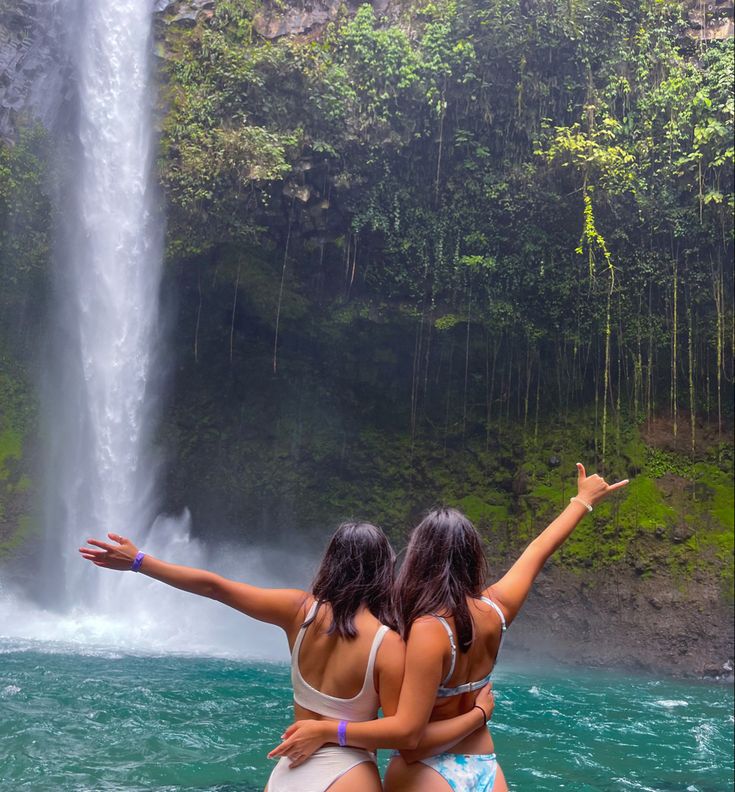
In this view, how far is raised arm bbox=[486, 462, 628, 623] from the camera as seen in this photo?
2447mm

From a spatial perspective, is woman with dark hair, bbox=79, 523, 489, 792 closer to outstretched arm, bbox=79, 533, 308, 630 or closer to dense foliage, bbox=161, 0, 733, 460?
outstretched arm, bbox=79, 533, 308, 630

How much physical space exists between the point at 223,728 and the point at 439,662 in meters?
5.01

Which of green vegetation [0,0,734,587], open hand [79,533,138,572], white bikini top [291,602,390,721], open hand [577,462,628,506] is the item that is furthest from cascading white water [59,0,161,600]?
white bikini top [291,602,390,721]

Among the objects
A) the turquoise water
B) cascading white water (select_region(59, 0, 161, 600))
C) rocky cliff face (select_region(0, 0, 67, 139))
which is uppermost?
rocky cliff face (select_region(0, 0, 67, 139))

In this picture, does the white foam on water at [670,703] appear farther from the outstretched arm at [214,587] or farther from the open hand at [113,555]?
the open hand at [113,555]

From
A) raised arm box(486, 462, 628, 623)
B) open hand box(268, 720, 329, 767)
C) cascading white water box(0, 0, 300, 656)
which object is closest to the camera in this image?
open hand box(268, 720, 329, 767)

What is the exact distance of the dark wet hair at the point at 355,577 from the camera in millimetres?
2246

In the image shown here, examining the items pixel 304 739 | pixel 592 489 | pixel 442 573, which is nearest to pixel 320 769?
pixel 304 739

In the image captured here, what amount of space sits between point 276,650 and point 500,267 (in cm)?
737

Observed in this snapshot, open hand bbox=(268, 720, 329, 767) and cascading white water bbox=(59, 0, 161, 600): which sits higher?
cascading white water bbox=(59, 0, 161, 600)

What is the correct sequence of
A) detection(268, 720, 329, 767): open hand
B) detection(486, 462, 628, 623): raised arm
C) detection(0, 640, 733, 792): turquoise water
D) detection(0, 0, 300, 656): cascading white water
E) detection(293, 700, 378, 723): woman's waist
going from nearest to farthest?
detection(268, 720, 329, 767): open hand
detection(293, 700, 378, 723): woman's waist
detection(486, 462, 628, 623): raised arm
detection(0, 640, 733, 792): turquoise water
detection(0, 0, 300, 656): cascading white water

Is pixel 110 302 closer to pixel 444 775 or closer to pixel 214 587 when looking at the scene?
pixel 214 587

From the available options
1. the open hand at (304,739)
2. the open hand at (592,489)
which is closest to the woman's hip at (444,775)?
the open hand at (304,739)

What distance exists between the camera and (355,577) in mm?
Answer: 2279
